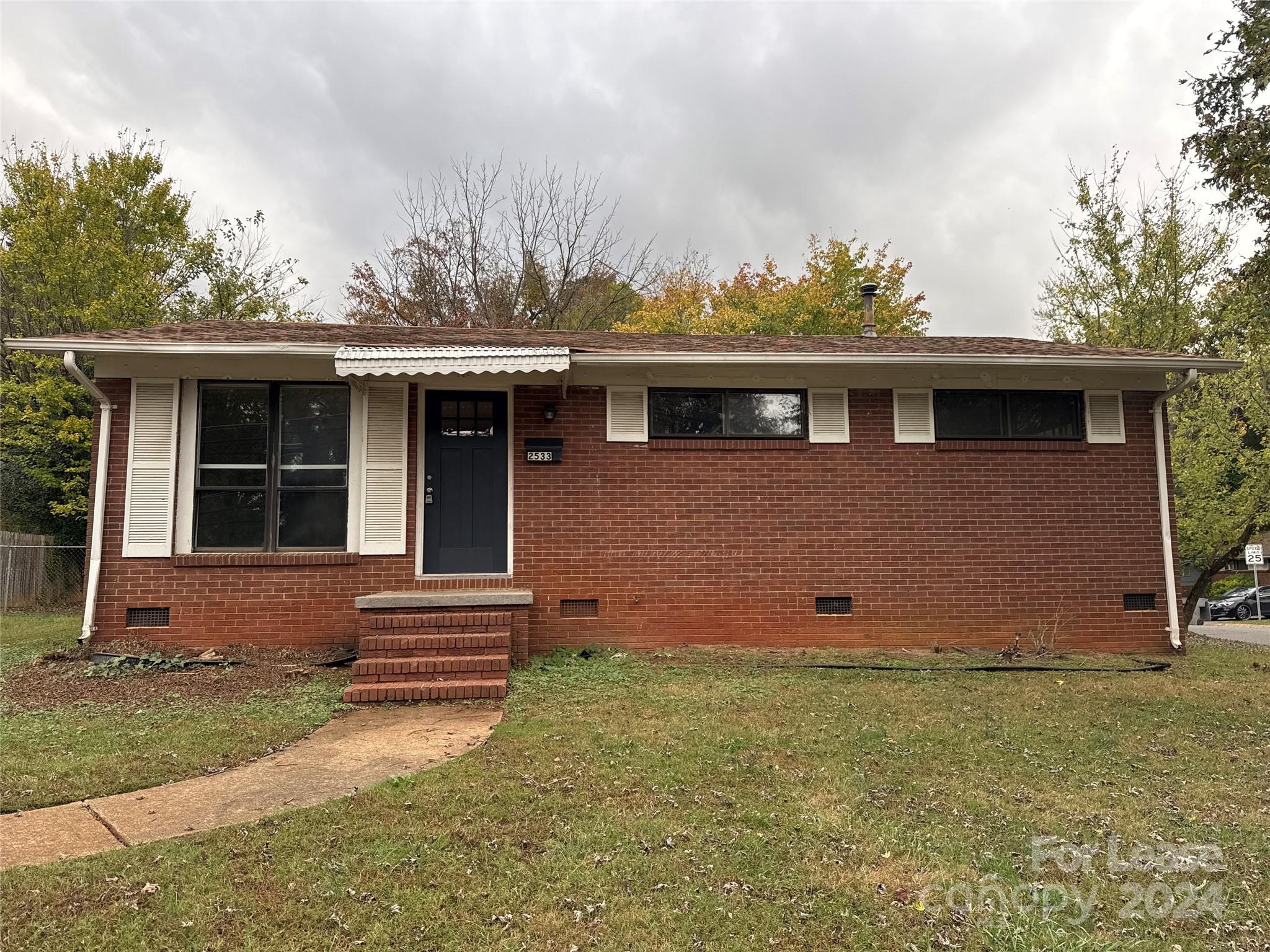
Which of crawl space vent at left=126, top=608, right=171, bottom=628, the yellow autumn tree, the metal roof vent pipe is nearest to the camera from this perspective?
crawl space vent at left=126, top=608, right=171, bottom=628

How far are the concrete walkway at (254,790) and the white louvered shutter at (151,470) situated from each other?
348cm

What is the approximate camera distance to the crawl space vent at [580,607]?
7438 millimetres

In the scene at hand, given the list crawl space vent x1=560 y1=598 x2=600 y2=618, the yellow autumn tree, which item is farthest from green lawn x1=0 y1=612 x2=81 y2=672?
the yellow autumn tree

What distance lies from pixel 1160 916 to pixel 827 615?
5178mm

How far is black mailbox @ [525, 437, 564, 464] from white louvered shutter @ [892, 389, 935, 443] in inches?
145

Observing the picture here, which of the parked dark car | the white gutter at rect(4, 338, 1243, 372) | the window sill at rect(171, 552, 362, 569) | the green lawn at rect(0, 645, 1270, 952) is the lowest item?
the parked dark car

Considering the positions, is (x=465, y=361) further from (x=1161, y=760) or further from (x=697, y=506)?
(x=1161, y=760)

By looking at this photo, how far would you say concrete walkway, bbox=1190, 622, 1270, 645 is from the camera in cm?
1438

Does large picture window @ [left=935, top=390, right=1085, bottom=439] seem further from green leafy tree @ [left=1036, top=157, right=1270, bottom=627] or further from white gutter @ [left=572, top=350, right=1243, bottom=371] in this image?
green leafy tree @ [left=1036, top=157, right=1270, bottom=627]

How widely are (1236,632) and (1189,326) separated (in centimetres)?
774

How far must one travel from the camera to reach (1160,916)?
2.47m

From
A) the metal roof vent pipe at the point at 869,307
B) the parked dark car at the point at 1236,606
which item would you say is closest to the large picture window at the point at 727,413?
the metal roof vent pipe at the point at 869,307

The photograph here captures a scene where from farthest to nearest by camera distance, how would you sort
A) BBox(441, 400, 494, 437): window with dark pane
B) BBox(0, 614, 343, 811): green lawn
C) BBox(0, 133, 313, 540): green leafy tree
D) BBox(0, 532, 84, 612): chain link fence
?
BBox(0, 133, 313, 540): green leafy tree, BBox(0, 532, 84, 612): chain link fence, BBox(441, 400, 494, 437): window with dark pane, BBox(0, 614, 343, 811): green lawn

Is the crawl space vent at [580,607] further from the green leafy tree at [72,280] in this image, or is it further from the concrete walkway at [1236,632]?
the green leafy tree at [72,280]
